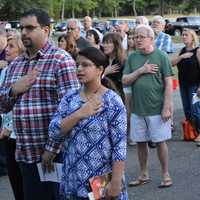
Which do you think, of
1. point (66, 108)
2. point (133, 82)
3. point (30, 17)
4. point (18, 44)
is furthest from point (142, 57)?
point (66, 108)

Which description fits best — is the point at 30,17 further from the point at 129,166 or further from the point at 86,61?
the point at 129,166

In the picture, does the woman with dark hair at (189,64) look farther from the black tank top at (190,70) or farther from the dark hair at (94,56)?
the dark hair at (94,56)

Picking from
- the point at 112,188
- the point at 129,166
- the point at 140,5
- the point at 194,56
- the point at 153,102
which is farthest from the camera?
the point at 140,5

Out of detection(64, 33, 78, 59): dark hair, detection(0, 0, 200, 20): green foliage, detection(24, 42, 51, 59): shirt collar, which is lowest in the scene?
detection(0, 0, 200, 20): green foliage

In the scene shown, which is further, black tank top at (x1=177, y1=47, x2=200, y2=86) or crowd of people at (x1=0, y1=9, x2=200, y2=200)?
black tank top at (x1=177, y1=47, x2=200, y2=86)

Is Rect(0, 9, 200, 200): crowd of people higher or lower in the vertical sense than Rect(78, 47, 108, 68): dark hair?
lower

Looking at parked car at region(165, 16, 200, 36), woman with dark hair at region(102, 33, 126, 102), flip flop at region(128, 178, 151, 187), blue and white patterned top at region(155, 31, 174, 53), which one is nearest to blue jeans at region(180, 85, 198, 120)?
blue and white patterned top at region(155, 31, 174, 53)

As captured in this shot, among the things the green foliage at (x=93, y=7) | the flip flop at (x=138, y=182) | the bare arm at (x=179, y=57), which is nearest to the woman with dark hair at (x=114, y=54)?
the bare arm at (x=179, y=57)

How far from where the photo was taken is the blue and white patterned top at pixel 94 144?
3.71m

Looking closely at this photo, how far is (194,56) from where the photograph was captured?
29.9ft

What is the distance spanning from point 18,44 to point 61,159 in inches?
89.2

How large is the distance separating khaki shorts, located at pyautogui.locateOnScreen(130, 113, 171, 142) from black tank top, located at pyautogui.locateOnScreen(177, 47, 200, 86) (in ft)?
8.75

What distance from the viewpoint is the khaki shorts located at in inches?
258

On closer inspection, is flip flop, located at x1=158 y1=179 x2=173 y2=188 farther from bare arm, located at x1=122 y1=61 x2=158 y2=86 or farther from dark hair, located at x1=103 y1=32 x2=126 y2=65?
dark hair, located at x1=103 y1=32 x2=126 y2=65
